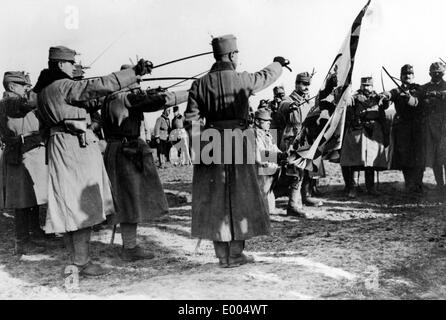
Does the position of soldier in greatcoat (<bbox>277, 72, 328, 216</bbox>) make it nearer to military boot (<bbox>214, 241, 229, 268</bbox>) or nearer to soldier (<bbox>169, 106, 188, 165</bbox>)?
military boot (<bbox>214, 241, 229, 268</bbox>)

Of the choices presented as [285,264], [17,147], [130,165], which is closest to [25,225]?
[17,147]

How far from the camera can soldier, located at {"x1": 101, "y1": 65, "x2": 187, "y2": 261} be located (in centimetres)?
557

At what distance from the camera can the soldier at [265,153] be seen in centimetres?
761

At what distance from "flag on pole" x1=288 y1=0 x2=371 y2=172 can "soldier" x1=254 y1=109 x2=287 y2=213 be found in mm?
1563

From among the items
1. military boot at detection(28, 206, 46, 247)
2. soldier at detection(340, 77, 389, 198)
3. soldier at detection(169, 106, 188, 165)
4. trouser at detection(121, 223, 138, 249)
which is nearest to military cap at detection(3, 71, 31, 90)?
military boot at detection(28, 206, 46, 247)

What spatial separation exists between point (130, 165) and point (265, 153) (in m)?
2.61

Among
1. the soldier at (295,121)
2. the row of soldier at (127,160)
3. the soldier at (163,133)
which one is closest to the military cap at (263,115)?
the soldier at (295,121)

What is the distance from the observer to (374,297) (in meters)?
3.73

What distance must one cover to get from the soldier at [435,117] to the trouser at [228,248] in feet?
18.2

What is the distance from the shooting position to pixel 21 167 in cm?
645

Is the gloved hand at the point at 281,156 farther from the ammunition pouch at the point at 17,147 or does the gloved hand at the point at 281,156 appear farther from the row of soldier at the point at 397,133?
the ammunition pouch at the point at 17,147

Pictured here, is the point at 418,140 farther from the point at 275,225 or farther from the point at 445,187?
the point at 275,225
